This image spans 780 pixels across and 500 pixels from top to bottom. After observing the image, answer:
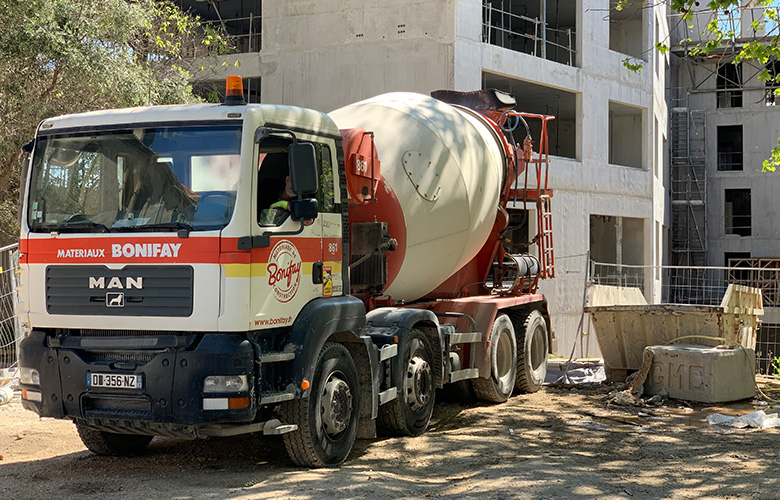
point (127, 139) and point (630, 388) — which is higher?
point (127, 139)

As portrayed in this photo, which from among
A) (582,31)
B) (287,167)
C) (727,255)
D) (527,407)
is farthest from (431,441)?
(727,255)

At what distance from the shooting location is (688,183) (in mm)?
36188

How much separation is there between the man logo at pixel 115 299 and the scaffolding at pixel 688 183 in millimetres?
32819

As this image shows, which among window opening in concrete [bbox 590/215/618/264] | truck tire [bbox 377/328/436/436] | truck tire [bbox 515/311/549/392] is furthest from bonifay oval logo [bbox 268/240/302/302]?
window opening in concrete [bbox 590/215/618/264]

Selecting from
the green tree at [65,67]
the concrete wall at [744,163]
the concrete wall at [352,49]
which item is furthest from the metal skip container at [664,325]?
the concrete wall at [744,163]

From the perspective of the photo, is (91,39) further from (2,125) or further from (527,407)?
(527,407)

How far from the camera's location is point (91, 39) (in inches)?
537

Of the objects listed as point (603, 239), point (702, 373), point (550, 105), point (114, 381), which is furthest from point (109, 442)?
point (603, 239)

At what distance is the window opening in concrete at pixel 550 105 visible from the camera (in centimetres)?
2474

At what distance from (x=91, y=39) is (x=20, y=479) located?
8641 millimetres

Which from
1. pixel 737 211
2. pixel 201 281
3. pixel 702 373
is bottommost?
pixel 702 373

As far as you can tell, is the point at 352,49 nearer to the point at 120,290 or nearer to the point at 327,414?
the point at 327,414

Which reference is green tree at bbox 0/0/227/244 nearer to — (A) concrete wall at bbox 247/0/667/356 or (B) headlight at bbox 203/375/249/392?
(A) concrete wall at bbox 247/0/667/356

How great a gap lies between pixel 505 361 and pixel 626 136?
19.5 metres
